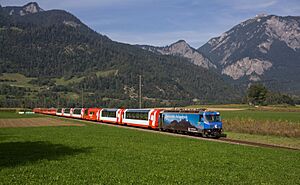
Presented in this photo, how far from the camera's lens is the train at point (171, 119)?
42344 millimetres

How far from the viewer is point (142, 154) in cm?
2472

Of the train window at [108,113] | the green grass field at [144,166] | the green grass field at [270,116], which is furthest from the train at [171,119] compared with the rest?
the green grass field at [270,116]

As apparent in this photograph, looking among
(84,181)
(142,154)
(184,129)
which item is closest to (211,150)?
(142,154)

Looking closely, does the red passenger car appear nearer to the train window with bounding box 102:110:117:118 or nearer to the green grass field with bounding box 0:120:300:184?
the train window with bounding box 102:110:117:118

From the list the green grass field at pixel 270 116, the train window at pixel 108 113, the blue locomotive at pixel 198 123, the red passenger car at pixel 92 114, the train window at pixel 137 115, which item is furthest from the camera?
the red passenger car at pixel 92 114

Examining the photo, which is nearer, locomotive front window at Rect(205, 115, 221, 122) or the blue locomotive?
the blue locomotive

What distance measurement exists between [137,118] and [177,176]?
4338 cm

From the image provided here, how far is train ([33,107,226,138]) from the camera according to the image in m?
42.3

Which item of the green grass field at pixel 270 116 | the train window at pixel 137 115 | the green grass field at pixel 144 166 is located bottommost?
the green grass field at pixel 144 166

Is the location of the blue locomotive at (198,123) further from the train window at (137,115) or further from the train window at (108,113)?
the train window at (108,113)

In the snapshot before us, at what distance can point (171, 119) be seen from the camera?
1962 inches

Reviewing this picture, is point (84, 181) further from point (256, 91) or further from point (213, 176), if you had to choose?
point (256, 91)

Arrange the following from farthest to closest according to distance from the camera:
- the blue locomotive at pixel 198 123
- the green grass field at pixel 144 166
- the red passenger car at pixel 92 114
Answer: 1. the red passenger car at pixel 92 114
2. the blue locomotive at pixel 198 123
3. the green grass field at pixel 144 166

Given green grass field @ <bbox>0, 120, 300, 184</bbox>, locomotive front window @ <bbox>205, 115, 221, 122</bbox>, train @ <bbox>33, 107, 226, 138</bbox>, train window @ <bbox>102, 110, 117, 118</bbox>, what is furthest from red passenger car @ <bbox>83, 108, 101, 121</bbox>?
green grass field @ <bbox>0, 120, 300, 184</bbox>
